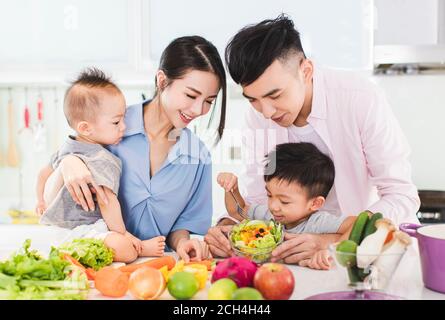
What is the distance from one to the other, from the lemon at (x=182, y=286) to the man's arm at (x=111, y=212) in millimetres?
414

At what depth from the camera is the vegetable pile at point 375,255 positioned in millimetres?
1081

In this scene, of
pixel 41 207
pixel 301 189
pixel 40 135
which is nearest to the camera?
pixel 301 189

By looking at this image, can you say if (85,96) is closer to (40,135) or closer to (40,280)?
(40,280)

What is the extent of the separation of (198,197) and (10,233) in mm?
739

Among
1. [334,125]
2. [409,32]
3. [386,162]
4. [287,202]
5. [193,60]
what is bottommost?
[287,202]

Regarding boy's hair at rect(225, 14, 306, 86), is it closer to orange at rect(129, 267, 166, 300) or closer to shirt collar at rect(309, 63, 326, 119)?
shirt collar at rect(309, 63, 326, 119)

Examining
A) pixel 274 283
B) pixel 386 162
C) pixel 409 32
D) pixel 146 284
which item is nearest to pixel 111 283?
pixel 146 284

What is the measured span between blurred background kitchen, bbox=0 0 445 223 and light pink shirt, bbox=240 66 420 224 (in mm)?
120

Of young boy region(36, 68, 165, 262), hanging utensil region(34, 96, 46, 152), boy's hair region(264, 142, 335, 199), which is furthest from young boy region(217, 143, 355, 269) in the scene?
hanging utensil region(34, 96, 46, 152)

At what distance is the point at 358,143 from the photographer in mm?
1516

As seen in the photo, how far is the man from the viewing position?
4.86ft

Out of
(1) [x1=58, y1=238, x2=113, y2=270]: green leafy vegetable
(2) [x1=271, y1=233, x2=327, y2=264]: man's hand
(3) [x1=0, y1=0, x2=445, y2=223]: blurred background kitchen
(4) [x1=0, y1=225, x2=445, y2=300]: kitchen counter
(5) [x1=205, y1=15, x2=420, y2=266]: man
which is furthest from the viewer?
(3) [x1=0, y1=0, x2=445, y2=223]: blurred background kitchen

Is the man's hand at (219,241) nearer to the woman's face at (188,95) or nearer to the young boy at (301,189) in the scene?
the young boy at (301,189)

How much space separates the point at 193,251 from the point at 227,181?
226mm
